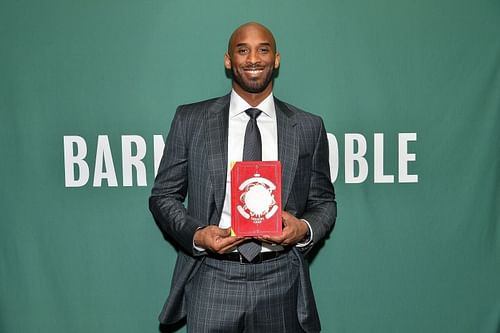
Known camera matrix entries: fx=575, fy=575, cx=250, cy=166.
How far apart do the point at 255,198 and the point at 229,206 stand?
22 centimetres

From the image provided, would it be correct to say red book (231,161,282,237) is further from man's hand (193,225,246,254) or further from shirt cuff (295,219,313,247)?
shirt cuff (295,219,313,247)

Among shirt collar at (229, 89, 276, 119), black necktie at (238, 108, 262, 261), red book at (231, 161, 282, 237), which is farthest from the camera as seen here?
shirt collar at (229, 89, 276, 119)

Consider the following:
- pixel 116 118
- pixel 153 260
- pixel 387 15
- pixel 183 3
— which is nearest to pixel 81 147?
pixel 116 118

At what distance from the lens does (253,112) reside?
5.95ft

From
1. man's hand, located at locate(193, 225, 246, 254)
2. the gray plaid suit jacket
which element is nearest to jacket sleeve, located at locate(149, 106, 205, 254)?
the gray plaid suit jacket

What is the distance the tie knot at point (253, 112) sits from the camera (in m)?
1.81

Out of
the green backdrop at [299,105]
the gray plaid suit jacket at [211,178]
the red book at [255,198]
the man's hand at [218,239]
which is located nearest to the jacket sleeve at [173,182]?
the gray plaid suit jacket at [211,178]

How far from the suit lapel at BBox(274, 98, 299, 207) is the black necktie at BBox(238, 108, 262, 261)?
7cm

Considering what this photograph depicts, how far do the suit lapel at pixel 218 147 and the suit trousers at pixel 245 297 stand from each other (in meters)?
0.19

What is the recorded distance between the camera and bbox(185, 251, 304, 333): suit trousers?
1.73 meters

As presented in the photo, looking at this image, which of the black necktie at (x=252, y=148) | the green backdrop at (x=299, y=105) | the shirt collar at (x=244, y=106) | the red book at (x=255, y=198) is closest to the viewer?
the red book at (x=255, y=198)

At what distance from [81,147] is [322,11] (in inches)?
41.7

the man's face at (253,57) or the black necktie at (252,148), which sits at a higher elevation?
the man's face at (253,57)

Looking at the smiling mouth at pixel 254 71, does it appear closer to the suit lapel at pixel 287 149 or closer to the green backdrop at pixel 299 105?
the suit lapel at pixel 287 149
